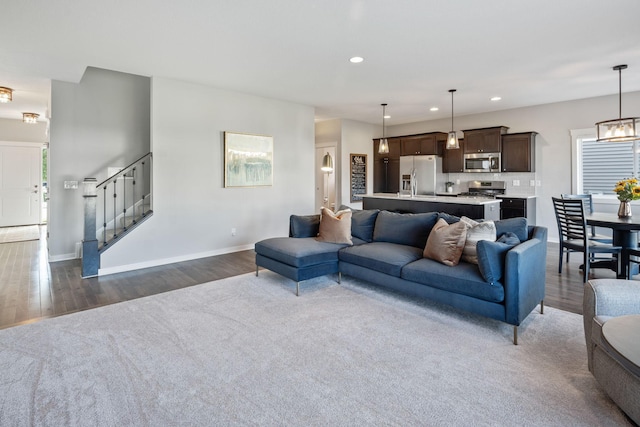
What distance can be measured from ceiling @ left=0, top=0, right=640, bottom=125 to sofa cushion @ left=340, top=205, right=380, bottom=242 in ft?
6.29

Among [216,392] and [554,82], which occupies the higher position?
[554,82]

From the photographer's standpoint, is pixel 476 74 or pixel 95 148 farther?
pixel 95 148

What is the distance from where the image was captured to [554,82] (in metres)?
5.23

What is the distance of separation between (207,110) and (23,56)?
7.26ft

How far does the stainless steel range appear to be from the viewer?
7.37 metres

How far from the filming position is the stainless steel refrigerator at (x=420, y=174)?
789 centimetres

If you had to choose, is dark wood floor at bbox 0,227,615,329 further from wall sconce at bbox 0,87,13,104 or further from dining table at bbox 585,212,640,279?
wall sconce at bbox 0,87,13,104

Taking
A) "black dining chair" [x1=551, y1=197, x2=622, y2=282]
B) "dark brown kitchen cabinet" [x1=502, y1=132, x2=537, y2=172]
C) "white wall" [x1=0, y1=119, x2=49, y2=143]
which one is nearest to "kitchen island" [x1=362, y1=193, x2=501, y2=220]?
"black dining chair" [x1=551, y1=197, x2=622, y2=282]

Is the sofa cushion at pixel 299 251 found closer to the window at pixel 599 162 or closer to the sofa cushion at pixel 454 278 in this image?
the sofa cushion at pixel 454 278

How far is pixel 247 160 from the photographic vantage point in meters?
6.00

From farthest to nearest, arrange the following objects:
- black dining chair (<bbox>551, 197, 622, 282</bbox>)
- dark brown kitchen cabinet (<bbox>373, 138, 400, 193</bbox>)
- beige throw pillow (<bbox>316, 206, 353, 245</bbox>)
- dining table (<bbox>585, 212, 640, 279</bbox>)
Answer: dark brown kitchen cabinet (<bbox>373, 138, 400, 193</bbox>) → beige throw pillow (<bbox>316, 206, 353, 245</bbox>) → black dining chair (<bbox>551, 197, 622, 282</bbox>) → dining table (<bbox>585, 212, 640, 279</bbox>)

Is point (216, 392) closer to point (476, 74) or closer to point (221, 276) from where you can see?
point (221, 276)

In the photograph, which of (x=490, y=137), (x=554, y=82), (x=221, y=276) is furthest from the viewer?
(x=490, y=137)

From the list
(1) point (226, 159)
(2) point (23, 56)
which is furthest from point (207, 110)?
(2) point (23, 56)
